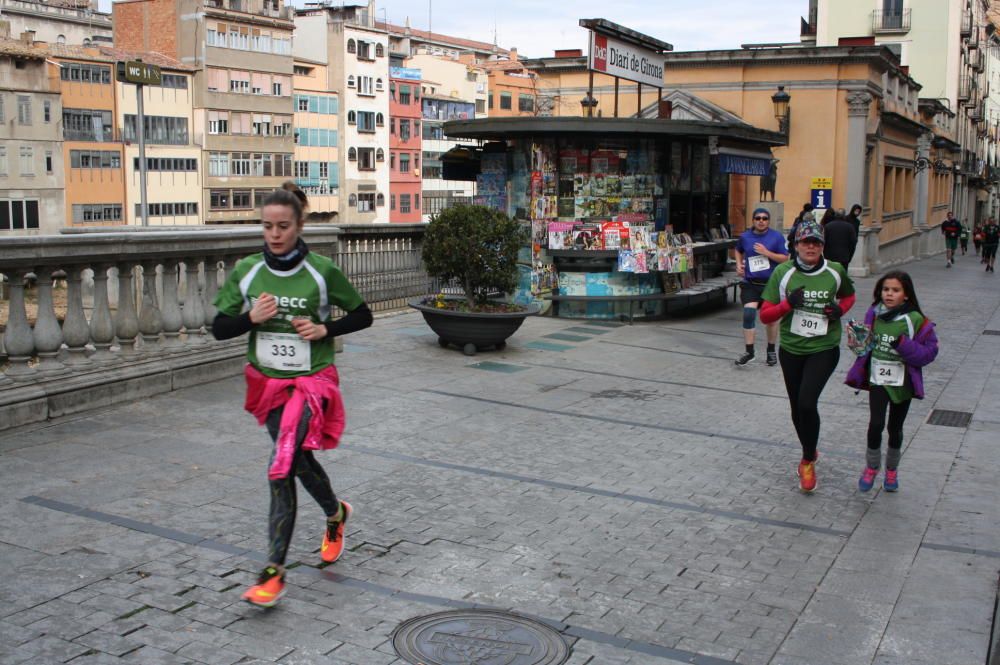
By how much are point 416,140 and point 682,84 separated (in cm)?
6743

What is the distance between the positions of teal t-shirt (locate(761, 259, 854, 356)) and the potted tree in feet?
16.0

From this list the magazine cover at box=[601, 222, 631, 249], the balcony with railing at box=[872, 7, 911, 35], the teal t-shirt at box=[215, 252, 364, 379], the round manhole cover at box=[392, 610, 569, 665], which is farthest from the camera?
the balcony with railing at box=[872, 7, 911, 35]

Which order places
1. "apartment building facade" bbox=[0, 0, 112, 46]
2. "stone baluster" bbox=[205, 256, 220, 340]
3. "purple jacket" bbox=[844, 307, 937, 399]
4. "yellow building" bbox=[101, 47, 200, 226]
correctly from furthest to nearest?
1. "apartment building facade" bbox=[0, 0, 112, 46]
2. "yellow building" bbox=[101, 47, 200, 226]
3. "stone baluster" bbox=[205, 256, 220, 340]
4. "purple jacket" bbox=[844, 307, 937, 399]

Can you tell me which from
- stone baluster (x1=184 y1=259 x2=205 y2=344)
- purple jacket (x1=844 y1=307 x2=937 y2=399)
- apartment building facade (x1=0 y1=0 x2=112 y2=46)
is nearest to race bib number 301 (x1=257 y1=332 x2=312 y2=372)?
purple jacket (x1=844 y1=307 x2=937 y2=399)

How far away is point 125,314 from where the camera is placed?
8836 millimetres

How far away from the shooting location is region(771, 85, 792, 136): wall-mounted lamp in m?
28.8

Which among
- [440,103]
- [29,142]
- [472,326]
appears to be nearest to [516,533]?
[472,326]

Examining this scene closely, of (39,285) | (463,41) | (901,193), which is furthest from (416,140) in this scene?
(39,285)

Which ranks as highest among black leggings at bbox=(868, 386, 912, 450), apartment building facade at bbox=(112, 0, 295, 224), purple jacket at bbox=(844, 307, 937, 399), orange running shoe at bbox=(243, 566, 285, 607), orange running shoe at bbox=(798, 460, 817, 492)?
apartment building facade at bbox=(112, 0, 295, 224)

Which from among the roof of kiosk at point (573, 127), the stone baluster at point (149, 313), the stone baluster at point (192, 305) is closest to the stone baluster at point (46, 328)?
the stone baluster at point (149, 313)

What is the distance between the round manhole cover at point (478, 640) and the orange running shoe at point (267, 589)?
0.58 m

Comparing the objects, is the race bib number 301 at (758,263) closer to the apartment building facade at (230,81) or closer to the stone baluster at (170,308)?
the stone baluster at (170,308)

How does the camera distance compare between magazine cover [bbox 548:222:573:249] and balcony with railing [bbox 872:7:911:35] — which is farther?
balcony with railing [bbox 872:7:911:35]

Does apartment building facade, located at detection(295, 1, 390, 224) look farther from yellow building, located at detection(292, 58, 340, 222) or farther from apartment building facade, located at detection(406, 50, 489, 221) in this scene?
apartment building facade, located at detection(406, 50, 489, 221)
